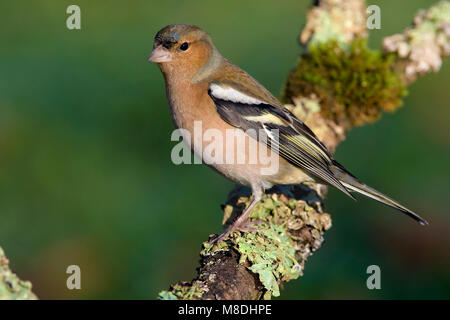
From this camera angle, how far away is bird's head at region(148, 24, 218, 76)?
3.55 metres

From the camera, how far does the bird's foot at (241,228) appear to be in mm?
3045

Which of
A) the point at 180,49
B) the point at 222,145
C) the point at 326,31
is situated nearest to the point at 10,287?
the point at 222,145

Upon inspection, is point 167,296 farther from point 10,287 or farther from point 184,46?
point 184,46

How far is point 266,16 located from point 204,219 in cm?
412

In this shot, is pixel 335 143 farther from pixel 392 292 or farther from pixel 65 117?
pixel 65 117

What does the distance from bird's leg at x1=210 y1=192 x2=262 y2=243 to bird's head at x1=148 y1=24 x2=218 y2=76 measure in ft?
2.79

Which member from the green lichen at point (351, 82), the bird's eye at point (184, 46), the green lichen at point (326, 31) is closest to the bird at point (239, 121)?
the bird's eye at point (184, 46)

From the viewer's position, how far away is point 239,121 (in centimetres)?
346

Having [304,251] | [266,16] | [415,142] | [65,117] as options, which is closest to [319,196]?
[304,251]

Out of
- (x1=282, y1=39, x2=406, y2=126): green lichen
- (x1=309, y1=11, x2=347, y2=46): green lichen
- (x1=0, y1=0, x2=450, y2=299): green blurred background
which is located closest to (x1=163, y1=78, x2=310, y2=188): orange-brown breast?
(x1=282, y1=39, x2=406, y2=126): green lichen

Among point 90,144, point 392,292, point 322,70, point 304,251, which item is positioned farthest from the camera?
point 90,144

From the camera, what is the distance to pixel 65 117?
634 cm

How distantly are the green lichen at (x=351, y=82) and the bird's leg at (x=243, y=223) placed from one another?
0.94m

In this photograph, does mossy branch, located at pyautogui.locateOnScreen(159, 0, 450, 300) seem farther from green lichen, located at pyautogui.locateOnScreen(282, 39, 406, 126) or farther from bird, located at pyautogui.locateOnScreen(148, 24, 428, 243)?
bird, located at pyautogui.locateOnScreen(148, 24, 428, 243)
